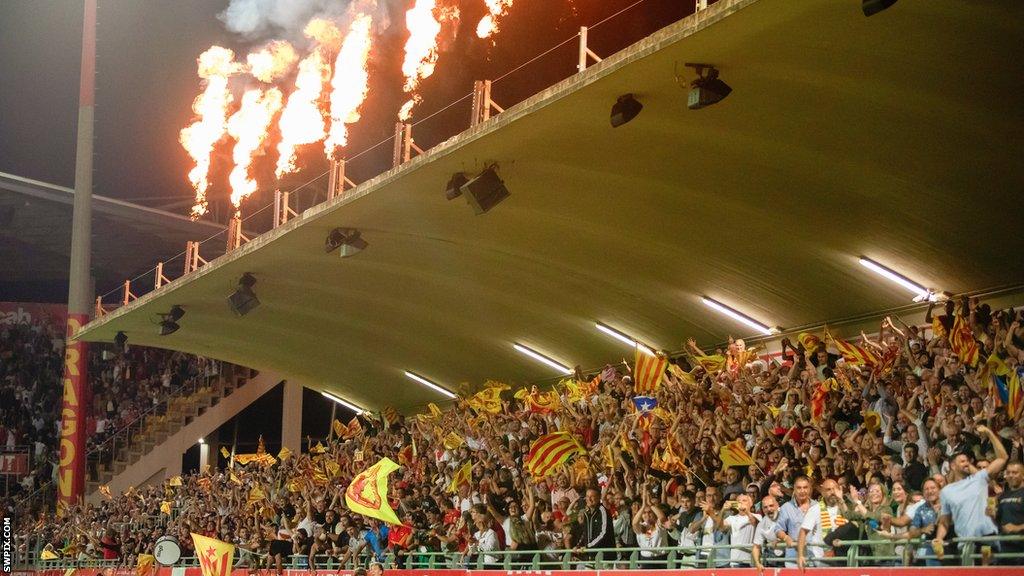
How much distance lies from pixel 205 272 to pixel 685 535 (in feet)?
36.1

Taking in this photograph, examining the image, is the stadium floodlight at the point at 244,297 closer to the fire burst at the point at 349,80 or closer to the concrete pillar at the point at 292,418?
the fire burst at the point at 349,80

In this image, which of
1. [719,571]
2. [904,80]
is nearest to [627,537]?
[719,571]

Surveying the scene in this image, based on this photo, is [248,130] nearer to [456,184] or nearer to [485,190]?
[456,184]

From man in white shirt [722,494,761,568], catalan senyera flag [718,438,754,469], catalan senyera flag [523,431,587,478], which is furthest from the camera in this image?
catalan senyera flag [523,431,587,478]

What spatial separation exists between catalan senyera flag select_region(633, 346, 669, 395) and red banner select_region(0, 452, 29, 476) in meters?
26.2

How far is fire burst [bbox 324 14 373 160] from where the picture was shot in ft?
76.3

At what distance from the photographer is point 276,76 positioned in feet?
91.6

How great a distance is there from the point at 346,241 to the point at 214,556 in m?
6.48

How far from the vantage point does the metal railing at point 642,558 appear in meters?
9.05

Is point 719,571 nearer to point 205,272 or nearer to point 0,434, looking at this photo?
point 205,272

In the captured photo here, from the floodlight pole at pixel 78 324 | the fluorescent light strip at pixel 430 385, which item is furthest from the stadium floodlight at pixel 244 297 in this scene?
the floodlight pole at pixel 78 324

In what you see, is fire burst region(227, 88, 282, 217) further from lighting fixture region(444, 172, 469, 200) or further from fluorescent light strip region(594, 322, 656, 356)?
lighting fixture region(444, 172, 469, 200)

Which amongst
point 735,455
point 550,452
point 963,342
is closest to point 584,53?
point 735,455

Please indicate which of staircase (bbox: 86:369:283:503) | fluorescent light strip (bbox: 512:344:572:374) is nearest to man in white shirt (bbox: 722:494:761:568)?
fluorescent light strip (bbox: 512:344:572:374)
